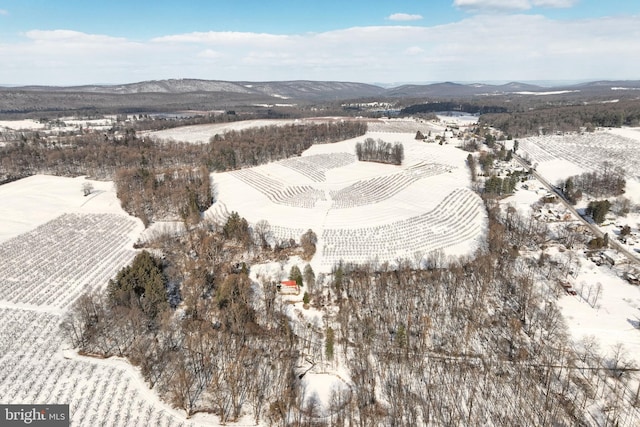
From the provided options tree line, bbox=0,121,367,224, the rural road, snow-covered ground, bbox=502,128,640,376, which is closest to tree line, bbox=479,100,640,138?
snow-covered ground, bbox=502,128,640,376

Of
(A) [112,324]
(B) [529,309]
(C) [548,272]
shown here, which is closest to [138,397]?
(A) [112,324]

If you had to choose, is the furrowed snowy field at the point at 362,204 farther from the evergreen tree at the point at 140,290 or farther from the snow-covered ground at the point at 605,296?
the evergreen tree at the point at 140,290

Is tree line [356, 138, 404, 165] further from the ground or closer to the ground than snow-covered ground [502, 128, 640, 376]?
further from the ground

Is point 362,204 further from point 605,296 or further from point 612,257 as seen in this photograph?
point 605,296

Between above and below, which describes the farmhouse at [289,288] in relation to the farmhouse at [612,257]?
below

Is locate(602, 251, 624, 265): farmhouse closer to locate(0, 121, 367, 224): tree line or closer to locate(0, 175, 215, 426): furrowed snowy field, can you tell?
locate(0, 175, 215, 426): furrowed snowy field
